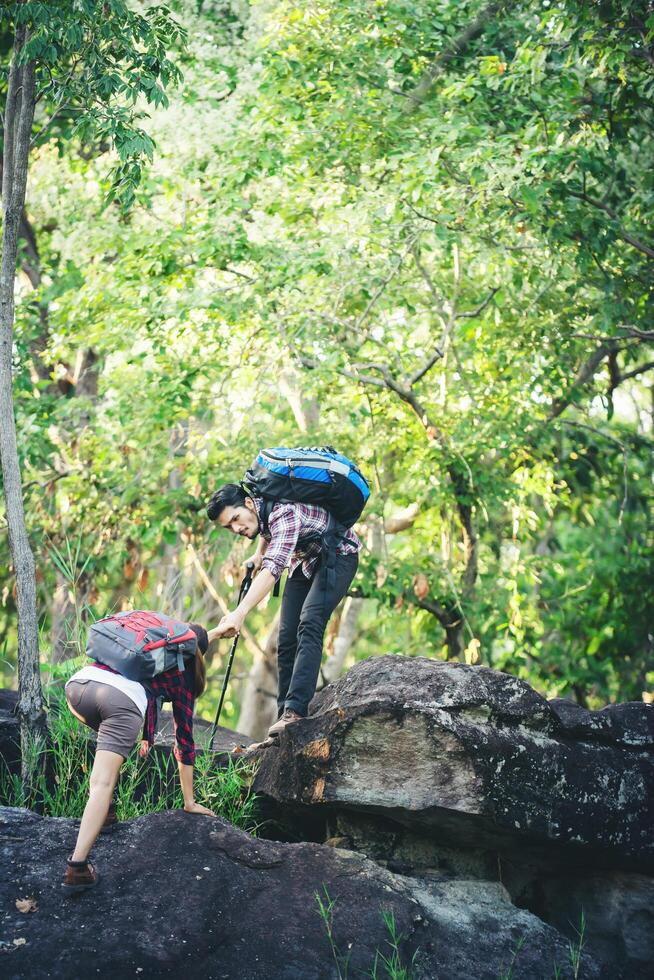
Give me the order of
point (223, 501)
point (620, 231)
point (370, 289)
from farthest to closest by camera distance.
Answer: point (370, 289)
point (620, 231)
point (223, 501)

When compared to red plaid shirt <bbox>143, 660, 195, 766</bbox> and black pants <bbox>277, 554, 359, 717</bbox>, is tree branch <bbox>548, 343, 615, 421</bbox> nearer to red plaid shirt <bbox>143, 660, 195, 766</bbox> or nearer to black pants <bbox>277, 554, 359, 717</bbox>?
black pants <bbox>277, 554, 359, 717</bbox>

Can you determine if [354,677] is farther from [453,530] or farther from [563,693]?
[563,693]

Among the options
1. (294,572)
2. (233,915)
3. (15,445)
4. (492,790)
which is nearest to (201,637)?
(233,915)

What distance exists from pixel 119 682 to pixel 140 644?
0.57ft

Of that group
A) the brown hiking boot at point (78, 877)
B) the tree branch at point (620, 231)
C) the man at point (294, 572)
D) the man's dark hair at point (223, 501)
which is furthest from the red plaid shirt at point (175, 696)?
the tree branch at point (620, 231)

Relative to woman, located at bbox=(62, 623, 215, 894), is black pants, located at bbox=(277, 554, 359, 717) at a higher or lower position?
higher

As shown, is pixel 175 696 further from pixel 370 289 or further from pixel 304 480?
pixel 370 289

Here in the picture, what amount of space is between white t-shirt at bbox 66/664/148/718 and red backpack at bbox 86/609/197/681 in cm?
3

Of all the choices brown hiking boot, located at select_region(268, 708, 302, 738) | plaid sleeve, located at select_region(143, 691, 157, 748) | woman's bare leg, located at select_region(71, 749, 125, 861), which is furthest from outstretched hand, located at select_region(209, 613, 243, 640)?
brown hiking boot, located at select_region(268, 708, 302, 738)

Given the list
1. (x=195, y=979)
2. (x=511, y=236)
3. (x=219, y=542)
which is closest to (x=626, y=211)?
(x=511, y=236)

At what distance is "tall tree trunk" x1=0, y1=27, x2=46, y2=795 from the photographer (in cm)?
531

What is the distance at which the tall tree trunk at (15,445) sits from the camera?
5.31 m

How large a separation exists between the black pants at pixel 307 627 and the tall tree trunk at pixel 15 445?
133cm

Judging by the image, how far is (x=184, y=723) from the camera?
4547 mm
